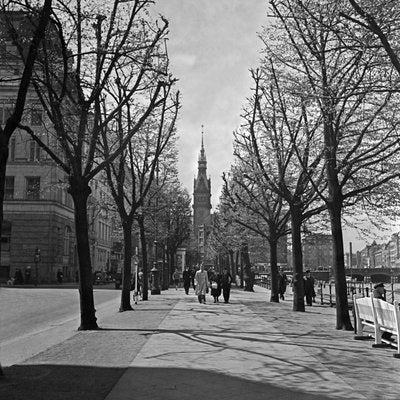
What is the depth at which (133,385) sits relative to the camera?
301 inches

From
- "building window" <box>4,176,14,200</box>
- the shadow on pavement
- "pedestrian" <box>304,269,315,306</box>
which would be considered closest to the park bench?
the shadow on pavement

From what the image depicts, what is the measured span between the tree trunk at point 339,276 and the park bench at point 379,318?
1310 mm

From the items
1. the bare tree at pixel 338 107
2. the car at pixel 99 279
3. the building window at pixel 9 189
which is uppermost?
the building window at pixel 9 189

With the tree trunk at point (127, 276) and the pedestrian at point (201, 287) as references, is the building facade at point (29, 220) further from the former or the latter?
the tree trunk at point (127, 276)

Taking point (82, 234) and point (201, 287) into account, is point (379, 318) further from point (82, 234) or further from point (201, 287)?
point (201, 287)

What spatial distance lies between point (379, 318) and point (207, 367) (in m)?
4.52

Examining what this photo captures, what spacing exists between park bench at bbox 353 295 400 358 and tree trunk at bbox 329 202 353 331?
1310mm

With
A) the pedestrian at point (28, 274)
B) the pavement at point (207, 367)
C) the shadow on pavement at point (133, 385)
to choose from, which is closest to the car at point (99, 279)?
the pedestrian at point (28, 274)

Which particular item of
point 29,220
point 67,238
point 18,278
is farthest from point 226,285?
point 67,238

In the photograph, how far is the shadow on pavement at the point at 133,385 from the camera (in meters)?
7.03

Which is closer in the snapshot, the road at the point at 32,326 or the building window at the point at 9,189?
the road at the point at 32,326

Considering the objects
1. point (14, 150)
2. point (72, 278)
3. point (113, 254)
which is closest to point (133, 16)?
point (14, 150)

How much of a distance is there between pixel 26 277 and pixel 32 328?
36.6 metres

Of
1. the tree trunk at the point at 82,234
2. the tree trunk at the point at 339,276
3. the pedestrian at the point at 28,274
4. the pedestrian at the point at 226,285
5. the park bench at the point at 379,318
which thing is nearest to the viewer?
the park bench at the point at 379,318
